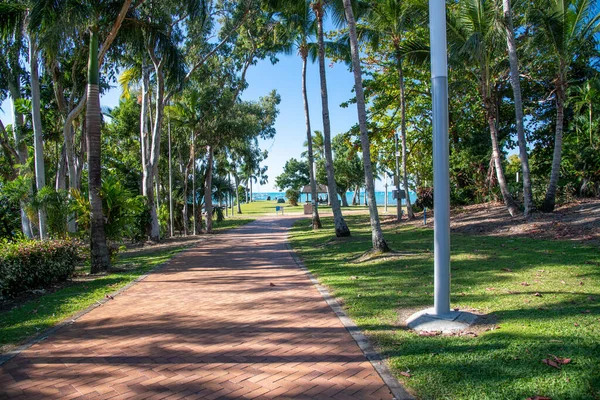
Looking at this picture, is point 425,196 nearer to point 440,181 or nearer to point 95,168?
point 95,168

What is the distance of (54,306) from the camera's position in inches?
270

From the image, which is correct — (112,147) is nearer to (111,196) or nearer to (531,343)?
(111,196)

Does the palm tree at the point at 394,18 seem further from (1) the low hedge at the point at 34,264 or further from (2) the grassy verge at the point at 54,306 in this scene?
(1) the low hedge at the point at 34,264

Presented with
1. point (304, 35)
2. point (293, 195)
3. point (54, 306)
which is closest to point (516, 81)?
point (304, 35)

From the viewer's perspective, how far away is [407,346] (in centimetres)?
448

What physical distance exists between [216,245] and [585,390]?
1395cm

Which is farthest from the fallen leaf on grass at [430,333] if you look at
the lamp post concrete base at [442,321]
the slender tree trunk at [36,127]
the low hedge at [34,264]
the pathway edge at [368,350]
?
the slender tree trunk at [36,127]

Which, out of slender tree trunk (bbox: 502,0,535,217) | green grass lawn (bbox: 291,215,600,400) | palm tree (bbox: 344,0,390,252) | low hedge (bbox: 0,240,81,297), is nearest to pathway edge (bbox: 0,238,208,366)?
low hedge (bbox: 0,240,81,297)

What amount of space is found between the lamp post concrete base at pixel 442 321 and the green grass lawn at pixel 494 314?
0.57 feet

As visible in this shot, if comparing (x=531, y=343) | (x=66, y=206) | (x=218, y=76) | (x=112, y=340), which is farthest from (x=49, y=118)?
(x=531, y=343)

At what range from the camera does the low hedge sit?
24.4 feet

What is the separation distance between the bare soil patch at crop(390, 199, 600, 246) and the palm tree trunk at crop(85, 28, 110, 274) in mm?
10505

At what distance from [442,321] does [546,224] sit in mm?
8853

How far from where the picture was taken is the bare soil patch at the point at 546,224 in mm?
10867
